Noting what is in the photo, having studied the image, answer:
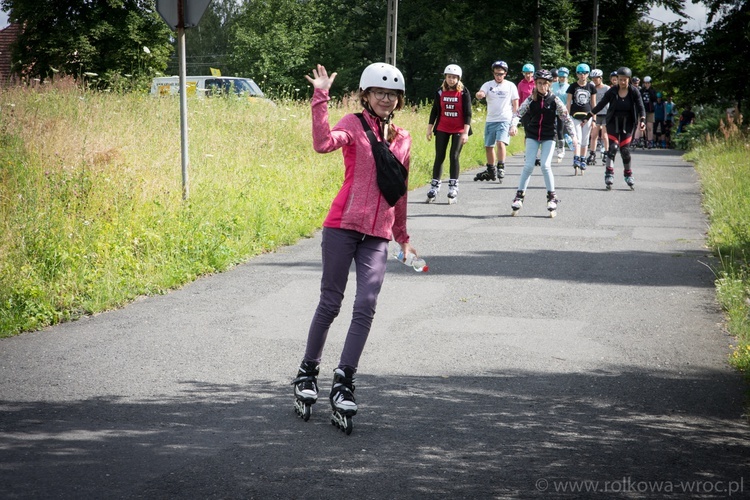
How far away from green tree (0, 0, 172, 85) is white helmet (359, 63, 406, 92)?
42.0 m

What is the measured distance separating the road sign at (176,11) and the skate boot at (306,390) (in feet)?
20.7

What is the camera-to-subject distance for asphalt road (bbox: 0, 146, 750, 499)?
427cm

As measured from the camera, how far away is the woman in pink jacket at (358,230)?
202 inches

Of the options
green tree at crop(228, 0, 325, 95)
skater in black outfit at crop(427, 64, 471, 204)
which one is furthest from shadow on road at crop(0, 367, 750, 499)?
green tree at crop(228, 0, 325, 95)

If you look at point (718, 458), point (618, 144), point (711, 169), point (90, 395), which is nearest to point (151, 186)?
point (90, 395)

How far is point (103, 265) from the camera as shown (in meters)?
8.59

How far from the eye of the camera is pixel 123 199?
10086mm

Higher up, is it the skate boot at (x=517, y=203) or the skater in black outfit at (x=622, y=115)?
the skater in black outfit at (x=622, y=115)

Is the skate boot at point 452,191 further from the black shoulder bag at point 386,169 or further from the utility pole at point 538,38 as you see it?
the utility pole at point 538,38

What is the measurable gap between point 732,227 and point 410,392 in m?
7.04

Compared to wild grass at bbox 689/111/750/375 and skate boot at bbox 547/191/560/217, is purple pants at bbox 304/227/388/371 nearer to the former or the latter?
wild grass at bbox 689/111/750/375

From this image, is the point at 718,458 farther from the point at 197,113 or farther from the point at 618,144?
the point at 197,113

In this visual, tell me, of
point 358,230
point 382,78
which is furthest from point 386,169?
point 382,78

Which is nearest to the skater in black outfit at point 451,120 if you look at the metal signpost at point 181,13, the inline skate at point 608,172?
the inline skate at point 608,172
